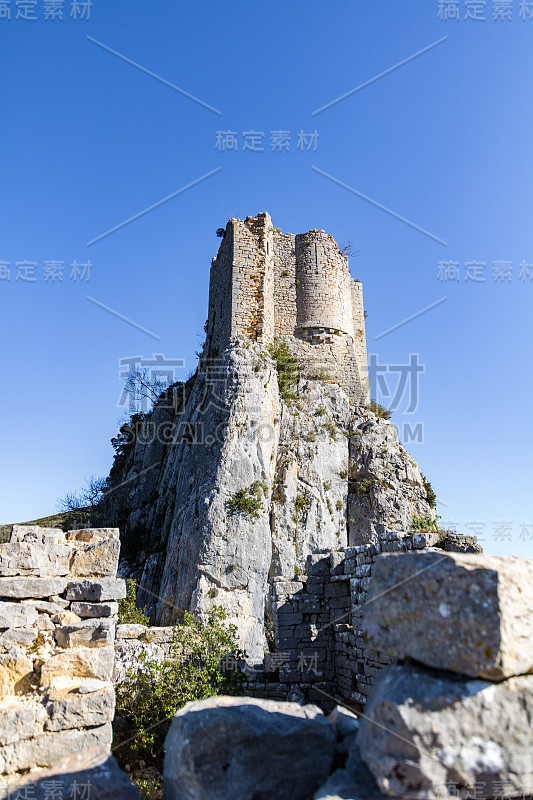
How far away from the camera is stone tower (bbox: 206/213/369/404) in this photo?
2209 centimetres

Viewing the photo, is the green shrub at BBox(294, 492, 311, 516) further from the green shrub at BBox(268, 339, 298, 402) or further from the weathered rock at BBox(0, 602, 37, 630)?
the weathered rock at BBox(0, 602, 37, 630)

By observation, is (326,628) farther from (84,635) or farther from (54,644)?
(54,644)

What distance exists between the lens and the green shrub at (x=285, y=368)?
2191 centimetres

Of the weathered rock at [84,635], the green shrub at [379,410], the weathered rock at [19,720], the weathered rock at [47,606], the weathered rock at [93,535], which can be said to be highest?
the green shrub at [379,410]

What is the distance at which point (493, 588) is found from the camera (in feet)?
8.36

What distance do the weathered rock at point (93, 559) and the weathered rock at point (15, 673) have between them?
2.91ft

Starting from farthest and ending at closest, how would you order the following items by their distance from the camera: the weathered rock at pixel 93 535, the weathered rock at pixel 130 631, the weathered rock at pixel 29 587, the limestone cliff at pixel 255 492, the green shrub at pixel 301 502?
the green shrub at pixel 301 502
the limestone cliff at pixel 255 492
the weathered rock at pixel 130 631
the weathered rock at pixel 93 535
the weathered rock at pixel 29 587

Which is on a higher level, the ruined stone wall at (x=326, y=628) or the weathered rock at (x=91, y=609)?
the weathered rock at (x=91, y=609)

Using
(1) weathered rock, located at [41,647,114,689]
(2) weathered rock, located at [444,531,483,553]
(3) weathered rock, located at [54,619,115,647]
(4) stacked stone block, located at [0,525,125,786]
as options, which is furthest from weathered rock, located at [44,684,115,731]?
(2) weathered rock, located at [444,531,483,553]

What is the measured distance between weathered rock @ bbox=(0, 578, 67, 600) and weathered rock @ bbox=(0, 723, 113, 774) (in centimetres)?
120

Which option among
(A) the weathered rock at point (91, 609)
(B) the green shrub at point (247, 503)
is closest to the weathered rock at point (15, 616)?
(A) the weathered rock at point (91, 609)

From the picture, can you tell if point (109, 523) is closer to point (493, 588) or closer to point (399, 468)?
point (399, 468)

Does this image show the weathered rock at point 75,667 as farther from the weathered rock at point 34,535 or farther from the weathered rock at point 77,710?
the weathered rock at point 34,535

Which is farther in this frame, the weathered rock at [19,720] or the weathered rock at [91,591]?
the weathered rock at [91,591]
